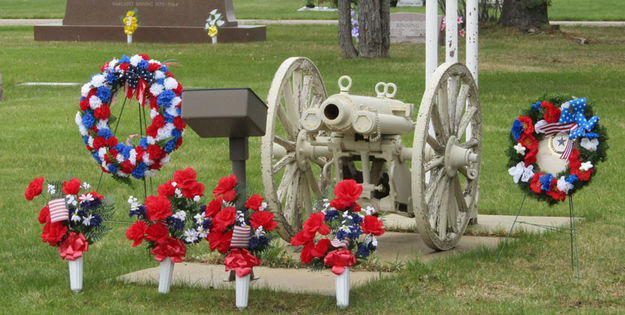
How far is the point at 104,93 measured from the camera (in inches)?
300

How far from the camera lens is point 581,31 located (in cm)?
3284

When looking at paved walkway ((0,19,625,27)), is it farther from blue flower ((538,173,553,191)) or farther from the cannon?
blue flower ((538,173,553,191))

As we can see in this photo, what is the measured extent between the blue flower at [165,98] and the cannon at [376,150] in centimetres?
68

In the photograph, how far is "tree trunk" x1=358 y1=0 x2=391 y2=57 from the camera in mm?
23625

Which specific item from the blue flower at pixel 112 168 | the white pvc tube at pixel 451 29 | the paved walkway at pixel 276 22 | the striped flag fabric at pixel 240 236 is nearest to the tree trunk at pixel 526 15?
the paved walkway at pixel 276 22

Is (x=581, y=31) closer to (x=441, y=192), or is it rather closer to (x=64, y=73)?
(x=64, y=73)

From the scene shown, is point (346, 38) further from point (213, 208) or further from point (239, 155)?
point (213, 208)

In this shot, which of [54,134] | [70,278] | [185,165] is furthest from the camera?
[54,134]

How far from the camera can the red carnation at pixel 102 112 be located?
7.63 m

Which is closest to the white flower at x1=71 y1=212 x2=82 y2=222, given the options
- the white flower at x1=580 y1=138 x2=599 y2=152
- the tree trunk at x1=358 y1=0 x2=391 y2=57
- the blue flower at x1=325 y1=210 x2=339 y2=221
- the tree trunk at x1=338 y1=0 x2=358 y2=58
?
the blue flower at x1=325 y1=210 x2=339 y2=221

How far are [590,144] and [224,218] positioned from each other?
2.36m

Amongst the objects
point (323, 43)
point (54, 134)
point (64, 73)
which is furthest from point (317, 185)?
point (323, 43)

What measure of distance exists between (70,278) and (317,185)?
2.00 meters

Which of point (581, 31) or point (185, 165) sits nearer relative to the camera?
point (185, 165)
